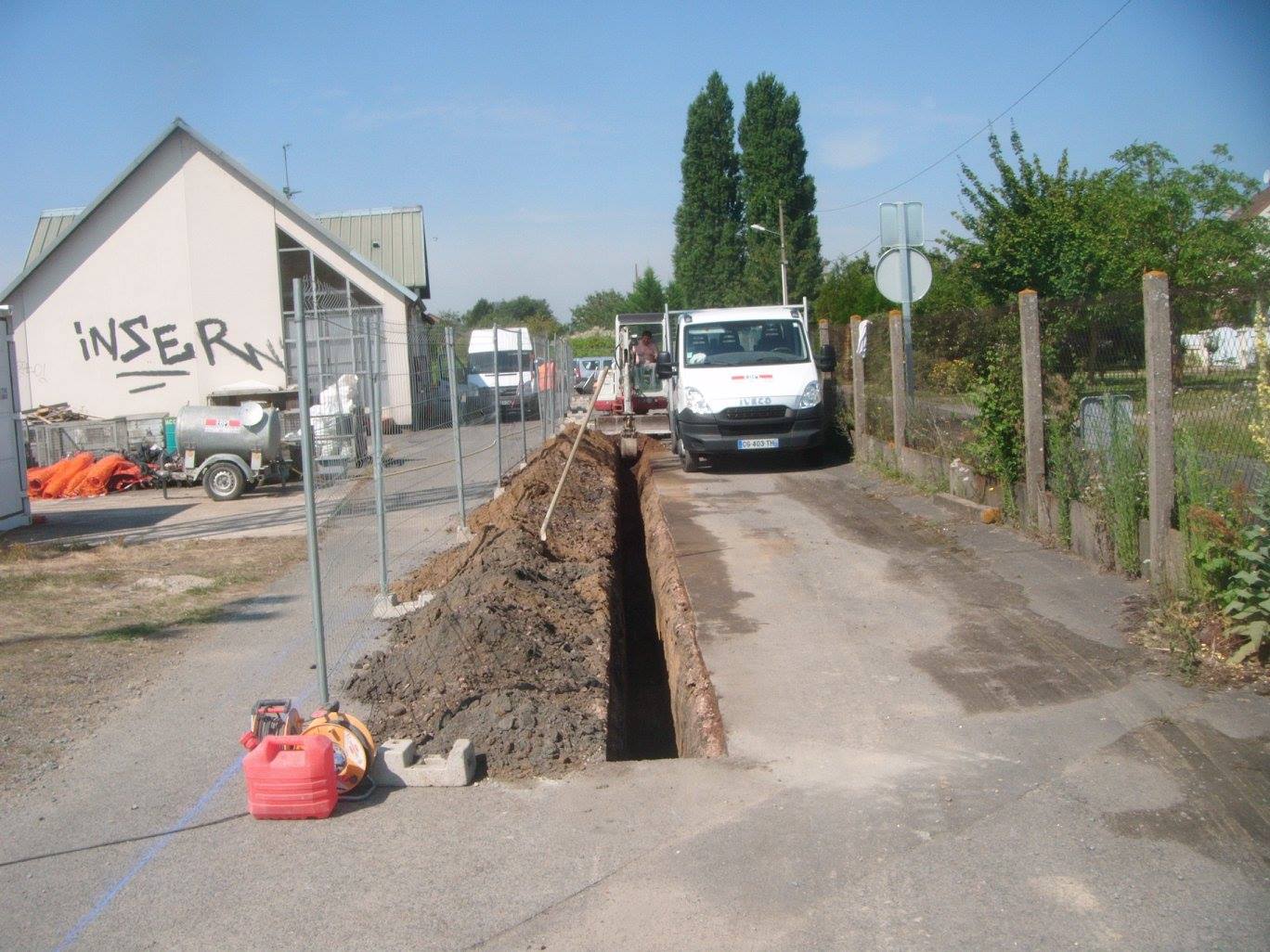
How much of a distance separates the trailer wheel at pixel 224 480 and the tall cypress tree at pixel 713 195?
154 ft

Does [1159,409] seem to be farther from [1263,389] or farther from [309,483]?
[309,483]

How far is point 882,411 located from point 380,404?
8.70 metres

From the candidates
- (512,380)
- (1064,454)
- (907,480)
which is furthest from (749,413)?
(512,380)

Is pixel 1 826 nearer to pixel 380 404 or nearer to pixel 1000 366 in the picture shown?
pixel 380 404

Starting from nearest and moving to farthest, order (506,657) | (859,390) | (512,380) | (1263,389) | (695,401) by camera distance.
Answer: (1263,389), (506,657), (695,401), (859,390), (512,380)

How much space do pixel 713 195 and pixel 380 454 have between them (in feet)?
188

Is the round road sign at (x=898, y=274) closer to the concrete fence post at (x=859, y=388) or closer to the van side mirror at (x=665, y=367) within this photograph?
the concrete fence post at (x=859, y=388)

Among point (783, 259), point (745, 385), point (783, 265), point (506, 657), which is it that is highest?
point (783, 259)

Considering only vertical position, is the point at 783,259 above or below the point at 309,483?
above

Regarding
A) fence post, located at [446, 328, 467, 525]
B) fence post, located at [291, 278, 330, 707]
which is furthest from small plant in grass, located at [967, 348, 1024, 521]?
fence post, located at [291, 278, 330, 707]

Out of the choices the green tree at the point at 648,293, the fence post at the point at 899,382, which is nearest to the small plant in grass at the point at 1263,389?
the fence post at the point at 899,382

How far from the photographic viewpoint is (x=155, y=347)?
28.9 metres

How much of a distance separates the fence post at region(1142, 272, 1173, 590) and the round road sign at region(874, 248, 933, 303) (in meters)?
7.19

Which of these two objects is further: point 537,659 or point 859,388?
point 859,388
